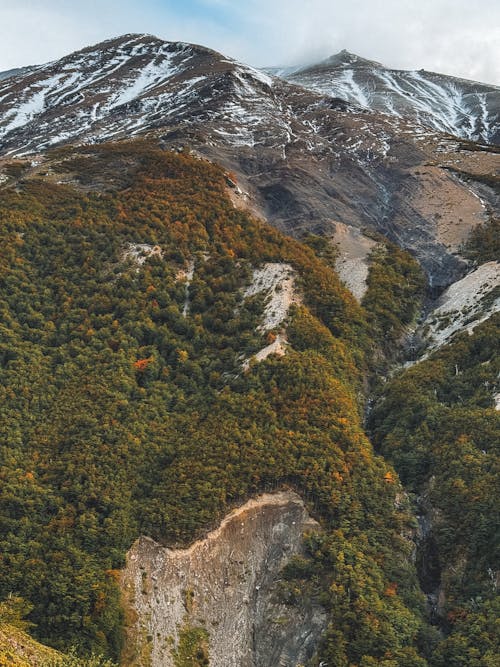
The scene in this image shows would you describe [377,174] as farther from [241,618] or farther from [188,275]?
[241,618]

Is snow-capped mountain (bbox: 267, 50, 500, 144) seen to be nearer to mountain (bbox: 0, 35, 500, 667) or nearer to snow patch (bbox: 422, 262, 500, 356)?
mountain (bbox: 0, 35, 500, 667)

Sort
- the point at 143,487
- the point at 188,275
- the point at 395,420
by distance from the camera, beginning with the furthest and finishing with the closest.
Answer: the point at 188,275
the point at 395,420
the point at 143,487

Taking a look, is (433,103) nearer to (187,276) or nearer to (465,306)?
(465,306)

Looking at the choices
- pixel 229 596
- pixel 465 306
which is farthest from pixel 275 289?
pixel 229 596

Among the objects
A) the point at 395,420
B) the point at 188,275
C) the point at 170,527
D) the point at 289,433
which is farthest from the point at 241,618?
the point at 188,275

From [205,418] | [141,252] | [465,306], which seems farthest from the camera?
[141,252]

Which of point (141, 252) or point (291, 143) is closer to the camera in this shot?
point (141, 252)

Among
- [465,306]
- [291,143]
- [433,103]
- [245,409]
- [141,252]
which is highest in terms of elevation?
[433,103]
